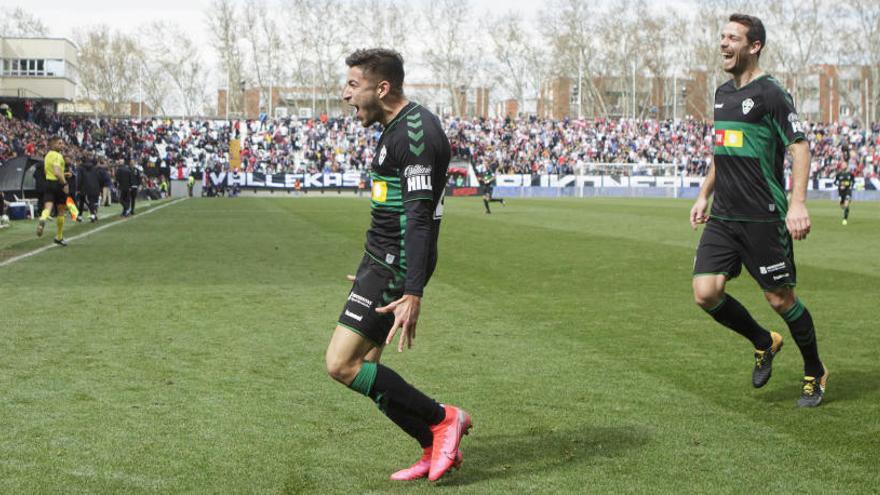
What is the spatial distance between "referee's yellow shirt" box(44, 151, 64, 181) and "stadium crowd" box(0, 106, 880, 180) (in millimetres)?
42021

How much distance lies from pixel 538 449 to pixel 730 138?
2.54 m

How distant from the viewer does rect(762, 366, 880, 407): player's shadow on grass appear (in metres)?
7.07

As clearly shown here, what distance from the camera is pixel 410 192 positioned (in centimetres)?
480

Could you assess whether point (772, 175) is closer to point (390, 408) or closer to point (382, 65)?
point (382, 65)

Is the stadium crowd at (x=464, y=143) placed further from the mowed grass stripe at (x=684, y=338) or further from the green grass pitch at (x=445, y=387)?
the mowed grass stripe at (x=684, y=338)

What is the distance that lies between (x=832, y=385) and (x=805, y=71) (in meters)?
99.2

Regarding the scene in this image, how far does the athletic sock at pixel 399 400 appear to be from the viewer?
506 cm

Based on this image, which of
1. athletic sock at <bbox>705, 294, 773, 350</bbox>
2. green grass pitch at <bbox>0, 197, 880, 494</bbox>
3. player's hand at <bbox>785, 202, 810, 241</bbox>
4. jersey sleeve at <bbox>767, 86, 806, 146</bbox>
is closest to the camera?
green grass pitch at <bbox>0, 197, 880, 494</bbox>

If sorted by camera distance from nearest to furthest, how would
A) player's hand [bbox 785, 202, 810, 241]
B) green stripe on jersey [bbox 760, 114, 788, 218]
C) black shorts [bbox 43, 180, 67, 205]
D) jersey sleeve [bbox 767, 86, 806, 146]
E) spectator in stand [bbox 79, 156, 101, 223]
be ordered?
player's hand [bbox 785, 202, 810, 241] → jersey sleeve [bbox 767, 86, 806, 146] → green stripe on jersey [bbox 760, 114, 788, 218] → black shorts [bbox 43, 180, 67, 205] → spectator in stand [bbox 79, 156, 101, 223]

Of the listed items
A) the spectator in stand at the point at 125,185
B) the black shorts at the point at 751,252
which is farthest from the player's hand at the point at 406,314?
the spectator in stand at the point at 125,185

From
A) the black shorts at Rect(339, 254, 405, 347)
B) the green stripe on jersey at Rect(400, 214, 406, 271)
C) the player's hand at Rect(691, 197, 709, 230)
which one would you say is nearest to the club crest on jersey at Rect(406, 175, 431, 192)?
the green stripe on jersey at Rect(400, 214, 406, 271)

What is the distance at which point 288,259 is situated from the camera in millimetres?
18328

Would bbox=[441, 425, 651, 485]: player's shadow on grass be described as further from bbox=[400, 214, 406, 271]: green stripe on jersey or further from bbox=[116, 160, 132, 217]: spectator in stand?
bbox=[116, 160, 132, 217]: spectator in stand

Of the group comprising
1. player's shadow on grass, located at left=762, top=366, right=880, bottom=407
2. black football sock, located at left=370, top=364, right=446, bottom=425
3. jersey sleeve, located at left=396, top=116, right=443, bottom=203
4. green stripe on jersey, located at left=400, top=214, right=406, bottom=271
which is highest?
jersey sleeve, located at left=396, top=116, right=443, bottom=203
